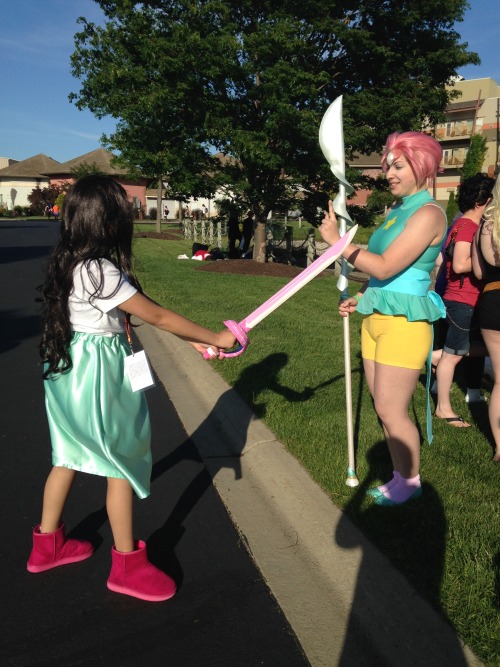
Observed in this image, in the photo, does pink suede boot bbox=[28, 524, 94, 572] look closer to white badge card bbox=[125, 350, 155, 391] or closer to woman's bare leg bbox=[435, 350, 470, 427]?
white badge card bbox=[125, 350, 155, 391]

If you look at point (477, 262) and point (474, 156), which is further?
point (474, 156)

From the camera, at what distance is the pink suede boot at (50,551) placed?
278 centimetres

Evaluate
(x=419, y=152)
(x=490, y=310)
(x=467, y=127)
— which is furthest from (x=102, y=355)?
(x=467, y=127)

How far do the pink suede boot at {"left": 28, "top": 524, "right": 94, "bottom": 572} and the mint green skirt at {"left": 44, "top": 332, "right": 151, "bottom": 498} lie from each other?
18.3 inches

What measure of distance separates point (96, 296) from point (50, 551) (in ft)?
4.29

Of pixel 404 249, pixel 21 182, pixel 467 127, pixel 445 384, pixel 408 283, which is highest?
pixel 467 127

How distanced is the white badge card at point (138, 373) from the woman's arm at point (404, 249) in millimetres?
1105

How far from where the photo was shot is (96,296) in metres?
2.40

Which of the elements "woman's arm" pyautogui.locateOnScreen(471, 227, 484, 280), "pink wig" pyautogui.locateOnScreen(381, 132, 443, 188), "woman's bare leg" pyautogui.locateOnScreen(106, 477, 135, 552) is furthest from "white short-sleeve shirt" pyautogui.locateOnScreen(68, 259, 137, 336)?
"woman's arm" pyautogui.locateOnScreen(471, 227, 484, 280)

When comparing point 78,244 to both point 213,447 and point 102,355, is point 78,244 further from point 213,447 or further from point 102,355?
point 213,447

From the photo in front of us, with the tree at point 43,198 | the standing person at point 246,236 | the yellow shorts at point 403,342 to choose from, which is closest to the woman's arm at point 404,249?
the yellow shorts at point 403,342

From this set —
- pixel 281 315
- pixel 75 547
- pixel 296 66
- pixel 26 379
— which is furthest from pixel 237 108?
pixel 75 547

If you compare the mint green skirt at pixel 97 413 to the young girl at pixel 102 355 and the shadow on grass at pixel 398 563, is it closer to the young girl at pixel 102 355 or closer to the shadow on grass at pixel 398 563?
the young girl at pixel 102 355

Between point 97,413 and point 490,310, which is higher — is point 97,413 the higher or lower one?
the lower one
